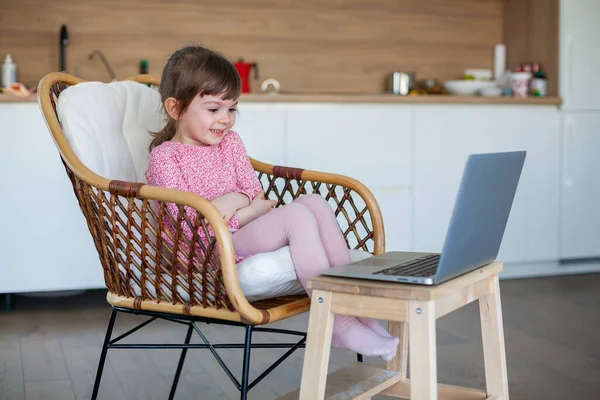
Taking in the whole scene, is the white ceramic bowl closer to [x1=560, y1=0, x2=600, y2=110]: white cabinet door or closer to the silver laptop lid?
[x1=560, y1=0, x2=600, y2=110]: white cabinet door

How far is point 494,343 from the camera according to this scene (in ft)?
5.83

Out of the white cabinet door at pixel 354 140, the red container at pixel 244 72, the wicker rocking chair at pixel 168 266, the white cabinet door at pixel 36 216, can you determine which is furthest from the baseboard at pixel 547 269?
the wicker rocking chair at pixel 168 266

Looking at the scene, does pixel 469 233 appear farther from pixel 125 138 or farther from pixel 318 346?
pixel 125 138

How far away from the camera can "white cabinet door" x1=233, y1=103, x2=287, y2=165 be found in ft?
11.3

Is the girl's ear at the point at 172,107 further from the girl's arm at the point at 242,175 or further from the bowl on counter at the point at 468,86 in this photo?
the bowl on counter at the point at 468,86

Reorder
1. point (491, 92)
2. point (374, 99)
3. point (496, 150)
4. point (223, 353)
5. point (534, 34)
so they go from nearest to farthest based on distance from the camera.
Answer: point (223, 353) → point (374, 99) → point (496, 150) → point (491, 92) → point (534, 34)

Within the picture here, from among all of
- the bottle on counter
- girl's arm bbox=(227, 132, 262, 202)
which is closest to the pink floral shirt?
girl's arm bbox=(227, 132, 262, 202)

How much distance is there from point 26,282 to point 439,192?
5.96 ft

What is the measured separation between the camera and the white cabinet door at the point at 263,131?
11.3ft

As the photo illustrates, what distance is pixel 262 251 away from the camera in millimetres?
1752

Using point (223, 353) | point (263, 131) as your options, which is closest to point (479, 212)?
point (223, 353)

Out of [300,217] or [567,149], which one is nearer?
[300,217]

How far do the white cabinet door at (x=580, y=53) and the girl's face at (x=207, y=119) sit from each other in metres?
2.46

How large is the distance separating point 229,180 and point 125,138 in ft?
0.98
